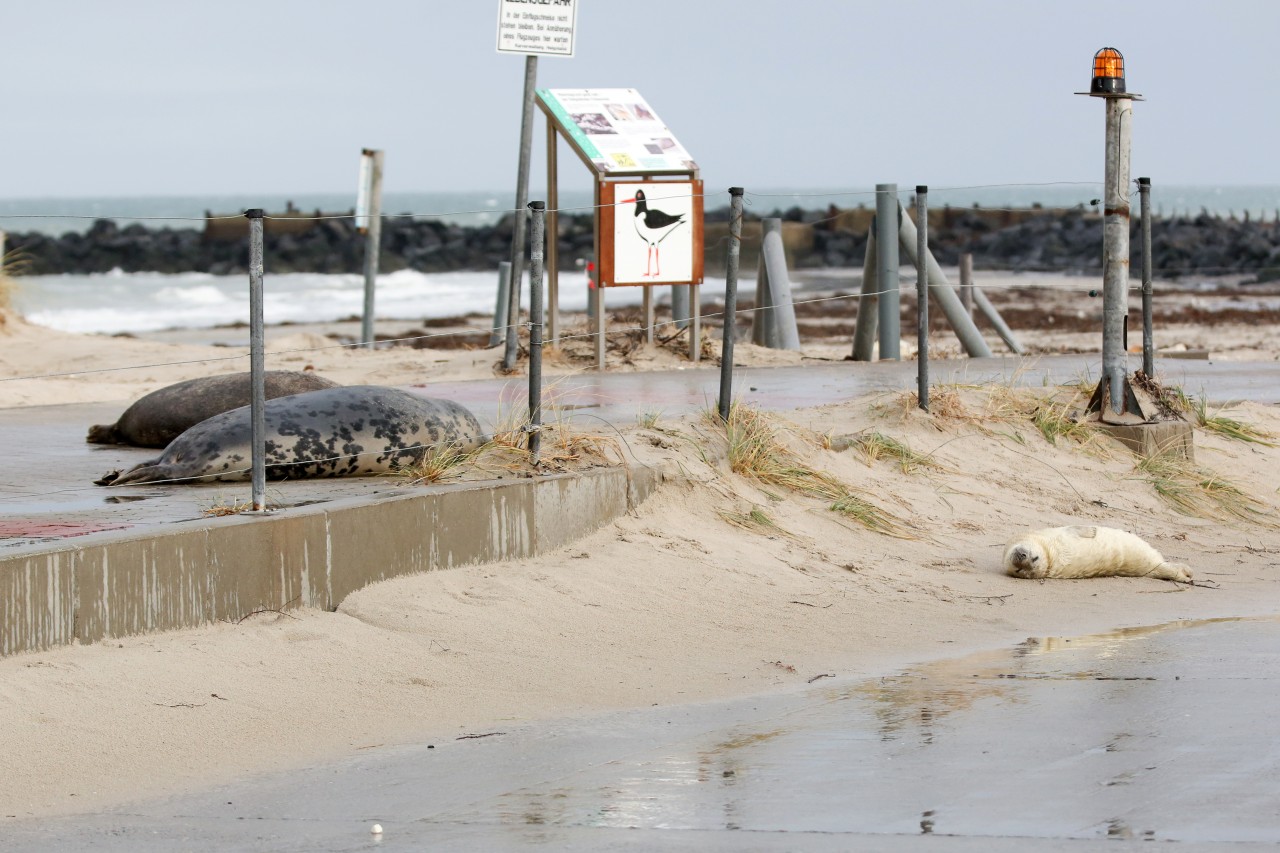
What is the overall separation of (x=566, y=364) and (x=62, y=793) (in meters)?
8.44

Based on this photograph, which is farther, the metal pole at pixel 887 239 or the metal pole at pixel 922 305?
the metal pole at pixel 887 239

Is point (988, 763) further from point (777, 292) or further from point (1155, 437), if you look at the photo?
point (777, 292)

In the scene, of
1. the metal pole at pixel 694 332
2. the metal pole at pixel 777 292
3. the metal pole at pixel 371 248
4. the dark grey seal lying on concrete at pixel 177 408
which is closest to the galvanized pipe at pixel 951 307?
the metal pole at pixel 777 292

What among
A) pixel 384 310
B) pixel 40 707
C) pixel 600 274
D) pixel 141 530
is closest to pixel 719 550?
pixel 141 530

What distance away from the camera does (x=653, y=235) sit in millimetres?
12328

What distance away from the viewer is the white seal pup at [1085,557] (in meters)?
7.54

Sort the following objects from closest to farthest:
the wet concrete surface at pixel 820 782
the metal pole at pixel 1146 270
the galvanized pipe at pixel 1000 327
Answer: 1. the wet concrete surface at pixel 820 782
2. the metal pole at pixel 1146 270
3. the galvanized pipe at pixel 1000 327

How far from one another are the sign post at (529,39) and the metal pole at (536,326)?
12.8 ft

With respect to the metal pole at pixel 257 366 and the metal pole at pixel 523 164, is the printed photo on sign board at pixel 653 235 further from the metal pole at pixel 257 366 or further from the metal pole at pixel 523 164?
the metal pole at pixel 257 366

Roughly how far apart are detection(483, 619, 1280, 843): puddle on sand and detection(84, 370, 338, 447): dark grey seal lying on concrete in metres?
4.14

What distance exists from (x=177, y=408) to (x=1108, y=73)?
5.33 meters

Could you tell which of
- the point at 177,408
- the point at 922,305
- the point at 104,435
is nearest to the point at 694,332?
the point at 922,305

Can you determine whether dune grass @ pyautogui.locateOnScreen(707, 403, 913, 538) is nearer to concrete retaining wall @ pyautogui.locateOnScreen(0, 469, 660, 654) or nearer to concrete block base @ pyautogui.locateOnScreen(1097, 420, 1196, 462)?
concrete retaining wall @ pyautogui.locateOnScreen(0, 469, 660, 654)

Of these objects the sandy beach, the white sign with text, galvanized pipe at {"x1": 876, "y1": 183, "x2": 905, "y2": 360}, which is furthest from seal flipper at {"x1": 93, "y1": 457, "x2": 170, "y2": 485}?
galvanized pipe at {"x1": 876, "y1": 183, "x2": 905, "y2": 360}
